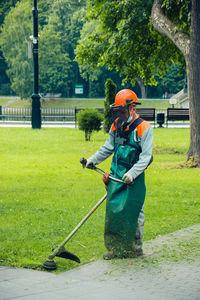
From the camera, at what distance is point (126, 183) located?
5539 mm

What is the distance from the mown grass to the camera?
6.42 metres

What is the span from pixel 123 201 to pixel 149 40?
513 inches

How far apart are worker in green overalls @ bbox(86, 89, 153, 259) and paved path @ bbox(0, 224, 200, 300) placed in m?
0.21

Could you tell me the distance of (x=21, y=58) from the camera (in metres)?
58.3

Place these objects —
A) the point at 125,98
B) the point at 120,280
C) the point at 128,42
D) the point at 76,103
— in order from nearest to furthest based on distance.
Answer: the point at 120,280 < the point at 125,98 < the point at 128,42 < the point at 76,103

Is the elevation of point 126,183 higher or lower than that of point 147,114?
higher

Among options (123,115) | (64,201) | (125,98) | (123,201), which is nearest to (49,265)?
(123,201)

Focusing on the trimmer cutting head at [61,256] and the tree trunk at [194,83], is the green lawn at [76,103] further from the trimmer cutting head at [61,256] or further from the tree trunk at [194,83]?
the trimmer cutting head at [61,256]

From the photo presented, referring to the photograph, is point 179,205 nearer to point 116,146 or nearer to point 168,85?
point 116,146

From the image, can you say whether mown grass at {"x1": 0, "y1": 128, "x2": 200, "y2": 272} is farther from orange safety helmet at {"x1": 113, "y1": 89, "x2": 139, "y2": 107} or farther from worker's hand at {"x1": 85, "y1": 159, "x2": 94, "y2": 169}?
orange safety helmet at {"x1": 113, "y1": 89, "x2": 139, "y2": 107}

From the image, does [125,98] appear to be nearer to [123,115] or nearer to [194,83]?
[123,115]

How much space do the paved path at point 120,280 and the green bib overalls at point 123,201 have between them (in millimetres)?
239

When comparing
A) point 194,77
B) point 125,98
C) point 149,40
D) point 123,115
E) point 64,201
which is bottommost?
point 64,201

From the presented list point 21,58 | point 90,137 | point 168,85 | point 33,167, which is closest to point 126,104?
point 33,167
